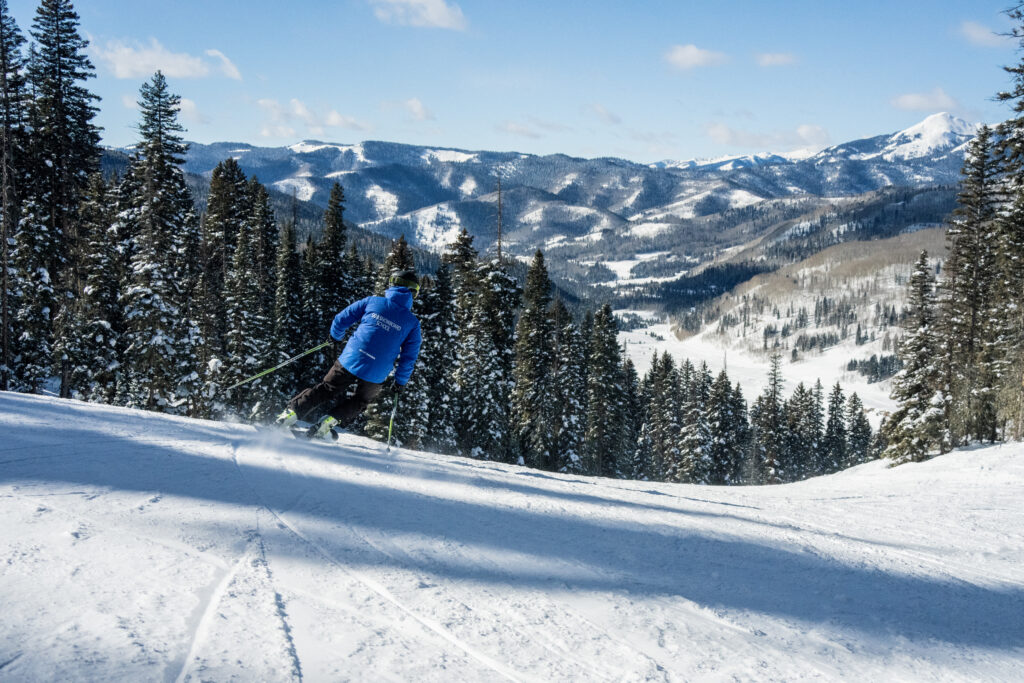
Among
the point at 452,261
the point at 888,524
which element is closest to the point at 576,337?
the point at 452,261

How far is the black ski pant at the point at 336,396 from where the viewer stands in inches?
337

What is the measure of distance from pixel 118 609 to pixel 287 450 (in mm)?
4566

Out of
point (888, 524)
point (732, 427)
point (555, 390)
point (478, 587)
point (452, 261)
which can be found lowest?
point (732, 427)

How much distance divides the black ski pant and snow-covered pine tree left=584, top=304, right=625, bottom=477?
34455mm

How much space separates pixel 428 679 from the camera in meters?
2.59

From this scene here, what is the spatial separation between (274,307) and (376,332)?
33021 millimetres

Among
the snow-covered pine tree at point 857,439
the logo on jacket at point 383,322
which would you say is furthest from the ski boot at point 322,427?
the snow-covered pine tree at point 857,439

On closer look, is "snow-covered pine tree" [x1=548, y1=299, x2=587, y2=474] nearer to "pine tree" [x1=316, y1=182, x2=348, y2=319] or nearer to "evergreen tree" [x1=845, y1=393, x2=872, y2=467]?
"pine tree" [x1=316, y1=182, x2=348, y2=319]

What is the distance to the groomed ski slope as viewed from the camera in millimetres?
2695

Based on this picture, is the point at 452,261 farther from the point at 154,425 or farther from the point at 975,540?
the point at 975,540

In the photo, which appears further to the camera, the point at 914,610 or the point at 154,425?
the point at 154,425

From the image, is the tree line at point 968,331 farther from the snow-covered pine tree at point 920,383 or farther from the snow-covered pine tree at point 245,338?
the snow-covered pine tree at point 245,338

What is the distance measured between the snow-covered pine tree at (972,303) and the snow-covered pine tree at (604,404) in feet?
68.6

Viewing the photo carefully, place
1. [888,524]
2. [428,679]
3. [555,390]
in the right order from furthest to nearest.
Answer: [555,390] → [888,524] → [428,679]
